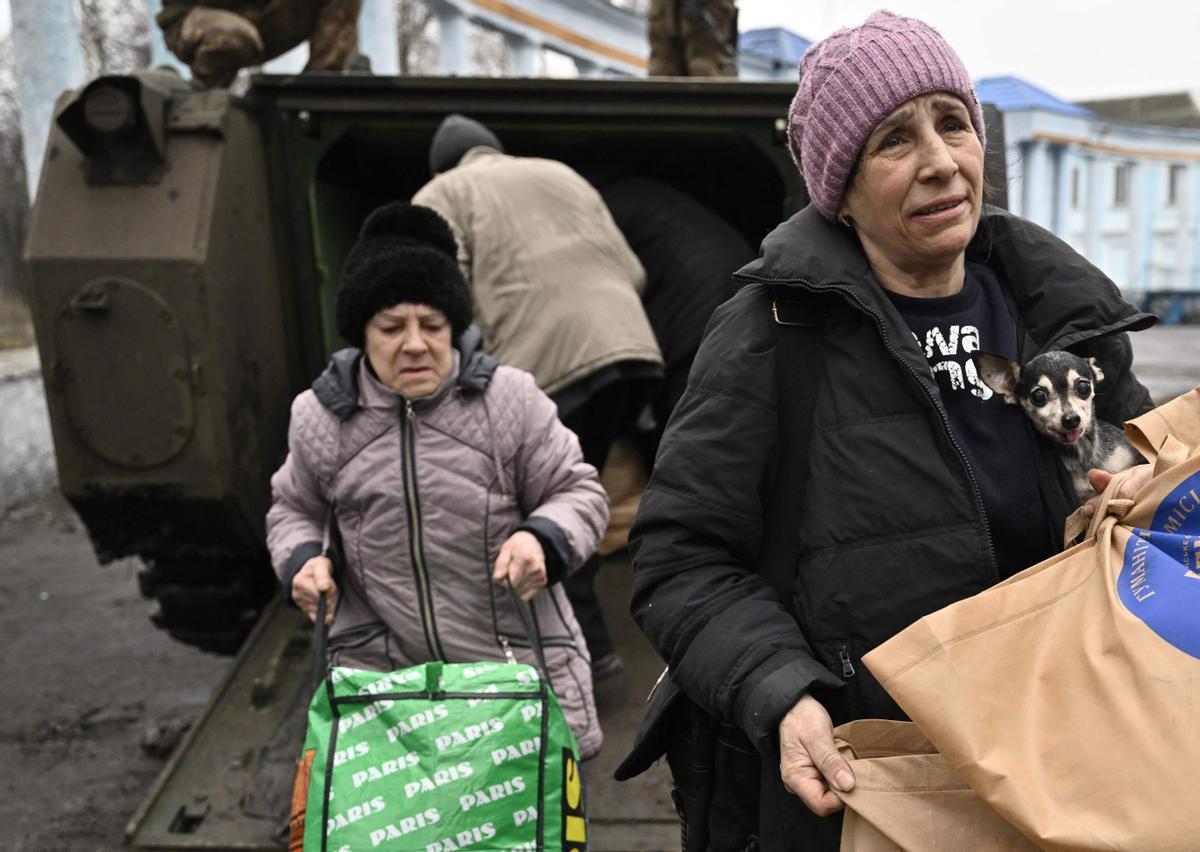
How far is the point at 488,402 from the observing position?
251 centimetres

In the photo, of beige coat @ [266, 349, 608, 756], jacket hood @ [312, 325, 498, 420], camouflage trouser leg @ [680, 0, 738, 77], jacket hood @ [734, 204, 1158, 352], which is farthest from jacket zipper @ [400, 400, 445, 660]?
camouflage trouser leg @ [680, 0, 738, 77]

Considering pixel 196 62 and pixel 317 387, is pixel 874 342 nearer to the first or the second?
pixel 317 387

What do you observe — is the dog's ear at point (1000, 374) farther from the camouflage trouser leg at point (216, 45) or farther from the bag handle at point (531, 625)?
the camouflage trouser leg at point (216, 45)

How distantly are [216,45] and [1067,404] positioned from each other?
3137 millimetres

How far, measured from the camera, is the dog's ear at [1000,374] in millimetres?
1439

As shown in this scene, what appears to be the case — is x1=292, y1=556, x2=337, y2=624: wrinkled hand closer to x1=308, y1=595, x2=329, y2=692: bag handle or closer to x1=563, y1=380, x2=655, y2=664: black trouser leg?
x1=308, y1=595, x2=329, y2=692: bag handle

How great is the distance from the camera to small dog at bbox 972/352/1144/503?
4.59 feet

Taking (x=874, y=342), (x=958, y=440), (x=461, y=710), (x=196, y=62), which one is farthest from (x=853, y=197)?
(x=196, y=62)

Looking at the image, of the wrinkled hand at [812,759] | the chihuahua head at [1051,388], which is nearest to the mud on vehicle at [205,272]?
the chihuahua head at [1051,388]

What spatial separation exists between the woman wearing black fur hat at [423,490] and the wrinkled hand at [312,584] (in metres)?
0.04

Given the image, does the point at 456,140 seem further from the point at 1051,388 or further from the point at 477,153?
the point at 1051,388

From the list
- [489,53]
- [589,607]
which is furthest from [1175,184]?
[589,607]

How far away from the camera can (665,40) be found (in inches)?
216

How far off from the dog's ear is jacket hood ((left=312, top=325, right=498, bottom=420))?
1241mm
